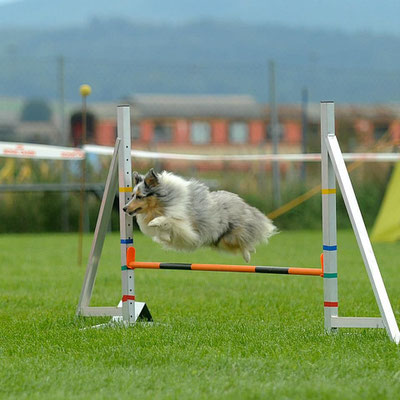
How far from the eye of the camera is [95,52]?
7169 cm

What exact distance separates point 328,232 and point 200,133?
1658cm

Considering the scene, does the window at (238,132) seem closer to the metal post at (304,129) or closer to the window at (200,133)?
the window at (200,133)

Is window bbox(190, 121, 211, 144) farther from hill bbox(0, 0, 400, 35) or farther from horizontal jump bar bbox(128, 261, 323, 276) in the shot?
hill bbox(0, 0, 400, 35)

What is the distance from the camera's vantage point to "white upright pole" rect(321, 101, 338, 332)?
543 centimetres

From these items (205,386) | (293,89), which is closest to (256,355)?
(205,386)

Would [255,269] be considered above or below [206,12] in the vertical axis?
below

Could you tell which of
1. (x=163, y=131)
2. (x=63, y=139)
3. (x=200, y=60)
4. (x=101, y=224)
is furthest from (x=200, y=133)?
(x=200, y=60)

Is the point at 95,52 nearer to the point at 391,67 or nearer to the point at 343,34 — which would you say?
the point at 343,34

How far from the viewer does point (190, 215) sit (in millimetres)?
5461

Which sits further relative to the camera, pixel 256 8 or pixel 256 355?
pixel 256 8

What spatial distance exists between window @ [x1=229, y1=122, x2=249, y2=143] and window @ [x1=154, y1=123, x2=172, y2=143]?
161 centimetres

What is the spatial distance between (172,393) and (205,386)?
187 mm

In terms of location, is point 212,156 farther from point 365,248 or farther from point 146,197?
point 365,248

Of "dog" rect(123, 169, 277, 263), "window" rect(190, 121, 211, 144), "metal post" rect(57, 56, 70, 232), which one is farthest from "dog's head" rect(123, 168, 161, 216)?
"window" rect(190, 121, 211, 144)
